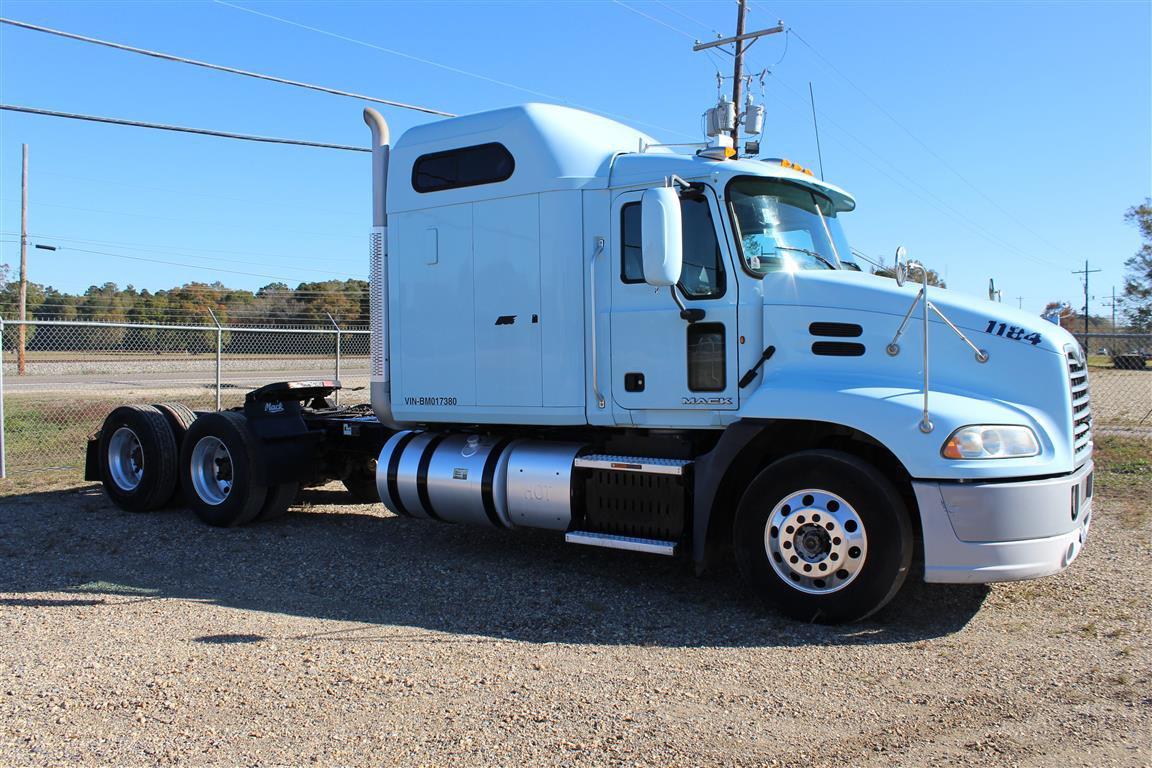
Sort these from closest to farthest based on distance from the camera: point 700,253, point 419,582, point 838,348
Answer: point 838,348 < point 700,253 < point 419,582

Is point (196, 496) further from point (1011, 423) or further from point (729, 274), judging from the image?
point (1011, 423)

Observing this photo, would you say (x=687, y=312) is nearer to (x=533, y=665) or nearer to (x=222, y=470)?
(x=533, y=665)

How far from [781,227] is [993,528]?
243 centimetres

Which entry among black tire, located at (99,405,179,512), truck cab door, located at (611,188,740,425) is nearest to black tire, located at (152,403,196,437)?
black tire, located at (99,405,179,512)

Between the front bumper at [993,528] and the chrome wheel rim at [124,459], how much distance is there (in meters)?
7.79

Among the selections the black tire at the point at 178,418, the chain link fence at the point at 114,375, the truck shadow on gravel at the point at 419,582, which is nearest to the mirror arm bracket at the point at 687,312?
the truck shadow on gravel at the point at 419,582

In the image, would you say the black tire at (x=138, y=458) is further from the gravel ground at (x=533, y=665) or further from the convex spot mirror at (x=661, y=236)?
the convex spot mirror at (x=661, y=236)

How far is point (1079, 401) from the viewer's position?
5.46 m

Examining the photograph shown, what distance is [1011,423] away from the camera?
16.3 ft

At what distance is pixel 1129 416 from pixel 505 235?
1478 centimetres

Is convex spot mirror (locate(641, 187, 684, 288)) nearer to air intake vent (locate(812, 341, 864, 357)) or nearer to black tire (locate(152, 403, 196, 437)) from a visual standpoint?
air intake vent (locate(812, 341, 864, 357))

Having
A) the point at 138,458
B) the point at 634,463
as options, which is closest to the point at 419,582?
the point at 634,463

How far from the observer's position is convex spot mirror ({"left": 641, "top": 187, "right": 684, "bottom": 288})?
5.57 meters

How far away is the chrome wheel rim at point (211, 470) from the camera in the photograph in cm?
856
